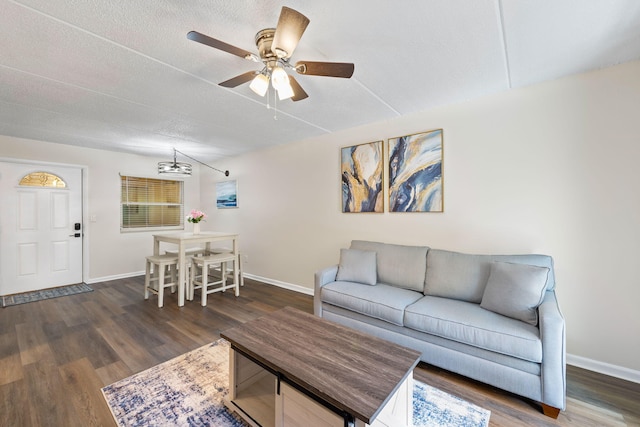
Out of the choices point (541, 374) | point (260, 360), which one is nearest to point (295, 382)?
point (260, 360)

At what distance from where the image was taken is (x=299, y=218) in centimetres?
400

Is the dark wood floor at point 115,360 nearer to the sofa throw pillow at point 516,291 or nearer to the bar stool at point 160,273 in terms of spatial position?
the bar stool at point 160,273

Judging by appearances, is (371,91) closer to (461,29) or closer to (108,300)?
(461,29)

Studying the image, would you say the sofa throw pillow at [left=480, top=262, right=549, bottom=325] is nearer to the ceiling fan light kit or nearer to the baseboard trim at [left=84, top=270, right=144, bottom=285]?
the ceiling fan light kit

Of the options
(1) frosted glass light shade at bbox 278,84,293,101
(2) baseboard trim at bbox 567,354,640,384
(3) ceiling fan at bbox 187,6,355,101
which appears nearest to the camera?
(3) ceiling fan at bbox 187,6,355,101

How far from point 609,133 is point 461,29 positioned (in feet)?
4.91

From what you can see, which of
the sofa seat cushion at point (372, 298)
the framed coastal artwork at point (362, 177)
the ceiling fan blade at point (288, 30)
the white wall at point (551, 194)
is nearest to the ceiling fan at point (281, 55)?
the ceiling fan blade at point (288, 30)

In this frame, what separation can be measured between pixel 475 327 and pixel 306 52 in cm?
226

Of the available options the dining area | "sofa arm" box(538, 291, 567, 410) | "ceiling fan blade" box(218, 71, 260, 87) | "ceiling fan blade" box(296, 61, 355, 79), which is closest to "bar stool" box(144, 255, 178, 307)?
the dining area

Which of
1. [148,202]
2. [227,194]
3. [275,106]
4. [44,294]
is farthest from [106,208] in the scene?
[275,106]

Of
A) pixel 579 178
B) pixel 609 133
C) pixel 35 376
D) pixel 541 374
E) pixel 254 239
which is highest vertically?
pixel 609 133

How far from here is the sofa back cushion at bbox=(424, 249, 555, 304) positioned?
210 cm

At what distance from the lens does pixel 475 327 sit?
1.80 meters

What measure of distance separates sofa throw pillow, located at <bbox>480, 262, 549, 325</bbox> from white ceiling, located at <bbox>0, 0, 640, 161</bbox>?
5.12 ft
